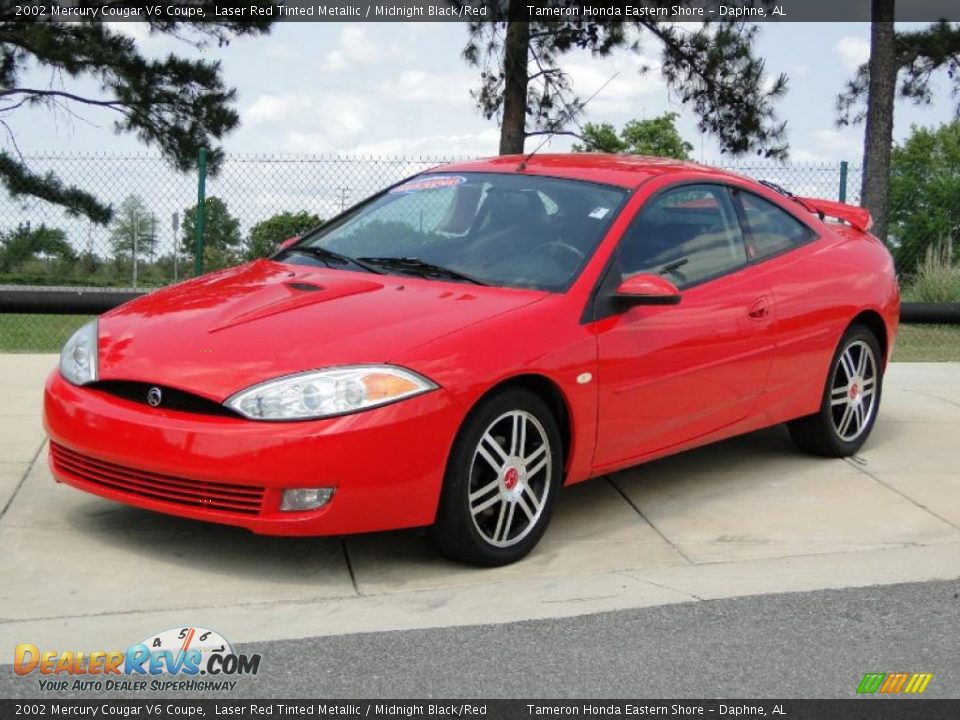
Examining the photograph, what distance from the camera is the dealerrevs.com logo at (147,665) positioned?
396 centimetres

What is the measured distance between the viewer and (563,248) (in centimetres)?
584

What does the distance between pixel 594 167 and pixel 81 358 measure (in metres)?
2.51

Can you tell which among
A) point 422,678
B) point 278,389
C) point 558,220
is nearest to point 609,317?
point 558,220

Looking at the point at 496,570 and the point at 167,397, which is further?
the point at 496,570

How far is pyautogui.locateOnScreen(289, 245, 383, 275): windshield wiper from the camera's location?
235 inches

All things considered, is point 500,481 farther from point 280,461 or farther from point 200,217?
point 200,217

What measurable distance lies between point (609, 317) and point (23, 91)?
15.2 m

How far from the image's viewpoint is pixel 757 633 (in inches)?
181

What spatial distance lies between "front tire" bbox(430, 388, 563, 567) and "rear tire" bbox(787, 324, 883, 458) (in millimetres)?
2198

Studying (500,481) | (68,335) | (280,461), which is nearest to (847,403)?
(500,481)
